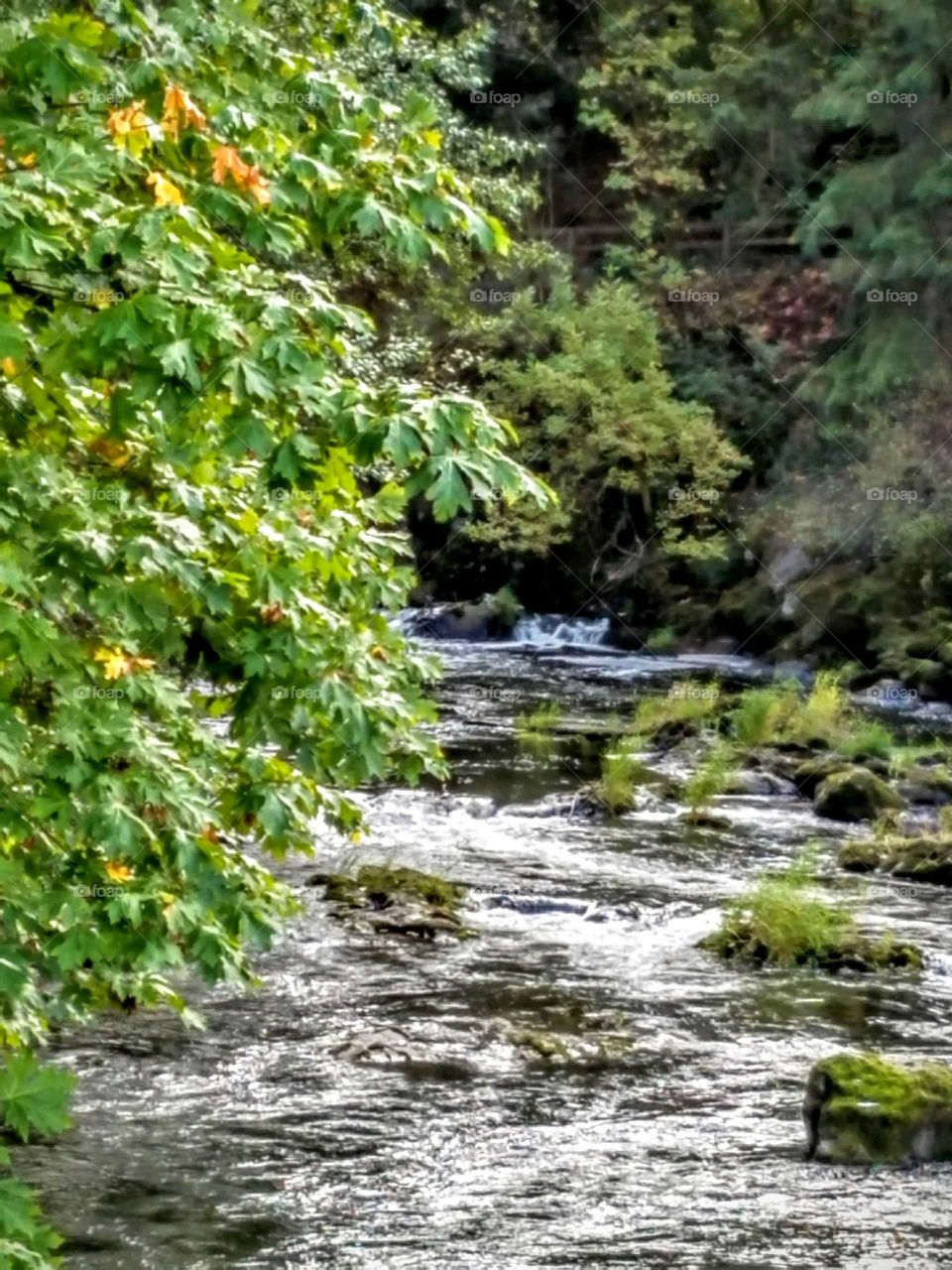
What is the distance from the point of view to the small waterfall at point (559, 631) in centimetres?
3077

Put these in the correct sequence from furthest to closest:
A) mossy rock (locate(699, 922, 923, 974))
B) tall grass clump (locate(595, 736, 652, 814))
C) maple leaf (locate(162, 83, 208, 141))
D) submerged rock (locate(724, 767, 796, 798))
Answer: submerged rock (locate(724, 767, 796, 798)) < tall grass clump (locate(595, 736, 652, 814)) < mossy rock (locate(699, 922, 923, 974)) < maple leaf (locate(162, 83, 208, 141))

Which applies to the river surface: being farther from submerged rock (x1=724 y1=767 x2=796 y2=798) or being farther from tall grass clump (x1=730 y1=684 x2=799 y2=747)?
tall grass clump (x1=730 y1=684 x2=799 y2=747)

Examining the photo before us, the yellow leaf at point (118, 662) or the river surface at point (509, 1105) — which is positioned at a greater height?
the yellow leaf at point (118, 662)

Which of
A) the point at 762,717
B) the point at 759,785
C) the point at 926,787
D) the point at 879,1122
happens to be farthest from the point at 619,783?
the point at 879,1122

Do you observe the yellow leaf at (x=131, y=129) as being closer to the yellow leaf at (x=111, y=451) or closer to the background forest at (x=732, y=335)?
the yellow leaf at (x=111, y=451)

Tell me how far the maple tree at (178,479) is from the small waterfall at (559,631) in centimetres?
2481

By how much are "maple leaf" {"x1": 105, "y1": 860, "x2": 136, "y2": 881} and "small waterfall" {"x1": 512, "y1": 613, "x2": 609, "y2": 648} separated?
82.6ft

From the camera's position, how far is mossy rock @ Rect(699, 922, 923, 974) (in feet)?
38.8

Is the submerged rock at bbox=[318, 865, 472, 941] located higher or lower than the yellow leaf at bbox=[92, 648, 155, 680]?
lower

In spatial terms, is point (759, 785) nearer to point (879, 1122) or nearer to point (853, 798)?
point (853, 798)

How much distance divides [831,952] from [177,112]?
8401 mm

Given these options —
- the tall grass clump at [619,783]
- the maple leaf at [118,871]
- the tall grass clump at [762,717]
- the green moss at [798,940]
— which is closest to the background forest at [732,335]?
the tall grass clump at [762,717]

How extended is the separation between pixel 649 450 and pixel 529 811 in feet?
49.3

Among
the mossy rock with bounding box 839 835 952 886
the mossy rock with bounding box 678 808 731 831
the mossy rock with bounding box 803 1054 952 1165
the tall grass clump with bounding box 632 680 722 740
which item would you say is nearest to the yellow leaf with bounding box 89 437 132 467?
the mossy rock with bounding box 803 1054 952 1165
